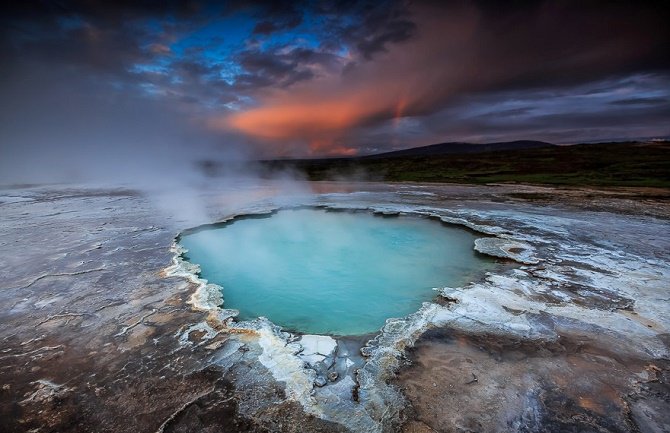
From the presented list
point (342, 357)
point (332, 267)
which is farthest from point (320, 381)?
point (332, 267)

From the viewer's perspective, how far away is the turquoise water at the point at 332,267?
4.84 m

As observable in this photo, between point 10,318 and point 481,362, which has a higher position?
point 10,318

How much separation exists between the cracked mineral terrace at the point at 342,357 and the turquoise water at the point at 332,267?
1.79 feet

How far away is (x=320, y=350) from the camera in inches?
139

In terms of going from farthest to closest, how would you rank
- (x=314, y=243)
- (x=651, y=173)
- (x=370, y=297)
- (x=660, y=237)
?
(x=651, y=173)
(x=314, y=243)
(x=660, y=237)
(x=370, y=297)

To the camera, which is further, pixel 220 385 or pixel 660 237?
pixel 660 237

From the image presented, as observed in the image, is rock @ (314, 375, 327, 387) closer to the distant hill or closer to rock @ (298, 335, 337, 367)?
rock @ (298, 335, 337, 367)

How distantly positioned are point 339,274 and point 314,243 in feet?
7.58

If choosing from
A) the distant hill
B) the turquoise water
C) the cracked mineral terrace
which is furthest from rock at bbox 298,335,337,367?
the distant hill

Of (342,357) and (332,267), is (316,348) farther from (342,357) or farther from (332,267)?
(332,267)

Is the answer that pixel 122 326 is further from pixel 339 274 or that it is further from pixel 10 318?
pixel 339 274

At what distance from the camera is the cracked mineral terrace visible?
101 inches

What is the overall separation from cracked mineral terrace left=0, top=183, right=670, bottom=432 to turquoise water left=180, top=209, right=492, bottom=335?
545mm

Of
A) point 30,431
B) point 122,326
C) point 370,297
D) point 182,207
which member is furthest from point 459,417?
point 182,207
